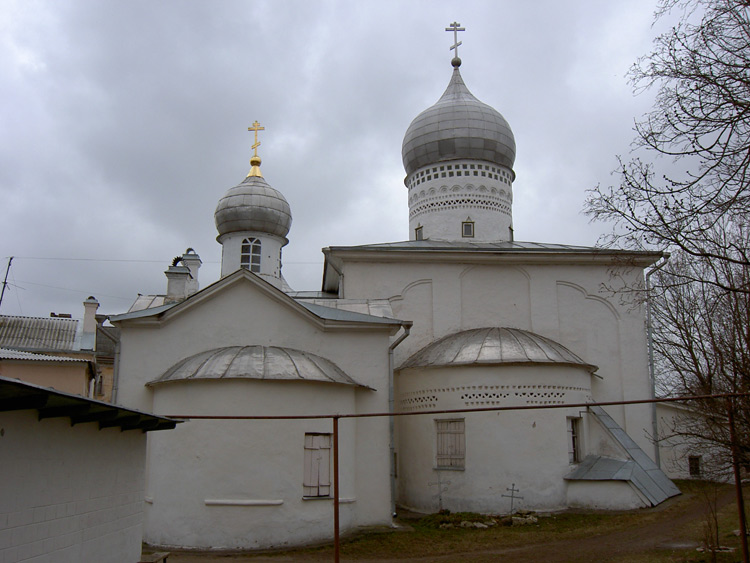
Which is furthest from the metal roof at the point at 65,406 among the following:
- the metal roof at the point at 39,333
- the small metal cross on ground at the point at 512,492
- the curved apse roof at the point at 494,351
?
the metal roof at the point at 39,333

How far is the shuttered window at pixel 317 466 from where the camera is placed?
470 inches

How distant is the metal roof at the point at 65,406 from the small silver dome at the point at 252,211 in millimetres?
11277

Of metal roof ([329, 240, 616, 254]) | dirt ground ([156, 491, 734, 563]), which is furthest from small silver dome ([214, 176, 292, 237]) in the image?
dirt ground ([156, 491, 734, 563])

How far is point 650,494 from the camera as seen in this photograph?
1412cm

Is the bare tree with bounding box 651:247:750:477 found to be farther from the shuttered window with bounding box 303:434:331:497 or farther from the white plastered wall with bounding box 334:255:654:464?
the shuttered window with bounding box 303:434:331:497

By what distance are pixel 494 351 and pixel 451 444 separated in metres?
2.28

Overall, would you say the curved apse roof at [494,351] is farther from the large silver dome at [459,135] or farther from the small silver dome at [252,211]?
the large silver dome at [459,135]

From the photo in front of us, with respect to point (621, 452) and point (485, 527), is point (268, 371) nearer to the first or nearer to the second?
point (485, 527)

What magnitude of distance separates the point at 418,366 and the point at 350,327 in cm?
259

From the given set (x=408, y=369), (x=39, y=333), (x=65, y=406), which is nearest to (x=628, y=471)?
(x=408, y=369)

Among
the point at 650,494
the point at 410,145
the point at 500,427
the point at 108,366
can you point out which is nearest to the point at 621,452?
the point at 650,494

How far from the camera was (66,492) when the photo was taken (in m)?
6.57

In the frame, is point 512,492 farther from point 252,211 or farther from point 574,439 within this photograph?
point 252,211

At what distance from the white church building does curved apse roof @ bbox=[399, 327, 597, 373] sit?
57mm
